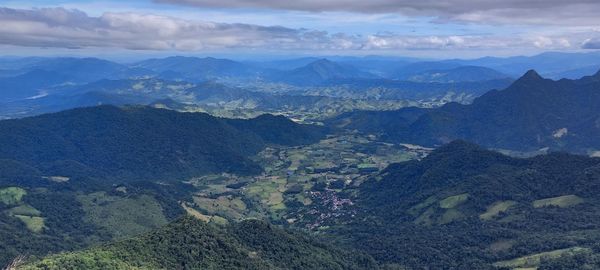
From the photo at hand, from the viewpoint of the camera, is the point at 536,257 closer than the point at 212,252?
No

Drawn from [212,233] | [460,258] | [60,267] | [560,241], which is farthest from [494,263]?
[60,267]

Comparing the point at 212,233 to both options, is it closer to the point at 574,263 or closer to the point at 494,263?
the point at 494,263

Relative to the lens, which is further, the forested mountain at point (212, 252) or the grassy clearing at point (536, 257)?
the grassy clearing at point (536, 257)

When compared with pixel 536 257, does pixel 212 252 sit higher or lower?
higher

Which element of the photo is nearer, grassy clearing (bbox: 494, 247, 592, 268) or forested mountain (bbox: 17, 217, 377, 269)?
forested mountain (bbox: 17, 217, 377, 269)
